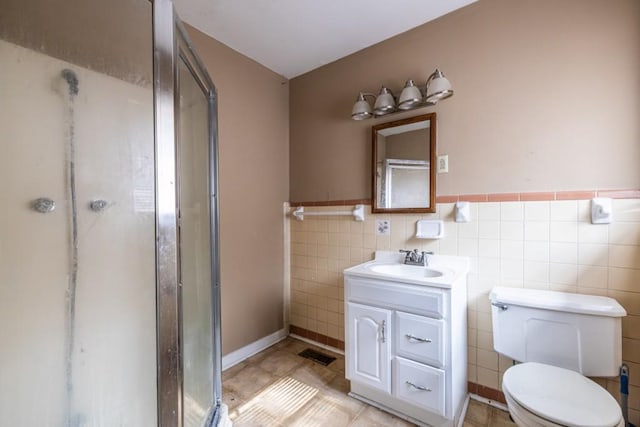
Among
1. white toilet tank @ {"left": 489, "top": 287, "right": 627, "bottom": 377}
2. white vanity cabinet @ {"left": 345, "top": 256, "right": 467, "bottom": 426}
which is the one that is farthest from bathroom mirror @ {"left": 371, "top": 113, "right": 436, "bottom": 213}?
white toilet tank @ {"left": 489, "top": 287, "right": 627, "bottom": 377}

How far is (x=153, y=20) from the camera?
861 millimetres

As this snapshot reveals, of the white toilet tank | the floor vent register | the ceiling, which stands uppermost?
the ceiling

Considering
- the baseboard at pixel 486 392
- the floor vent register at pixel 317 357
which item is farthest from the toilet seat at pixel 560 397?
the floor vent register at pixel 317 357

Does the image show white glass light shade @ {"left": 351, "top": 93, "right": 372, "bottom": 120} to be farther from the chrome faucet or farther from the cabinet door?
the cabinet door

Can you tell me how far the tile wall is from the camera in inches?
50.4

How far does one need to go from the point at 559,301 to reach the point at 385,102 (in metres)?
1.50

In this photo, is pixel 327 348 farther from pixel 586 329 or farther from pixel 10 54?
Result: pixel 10 54

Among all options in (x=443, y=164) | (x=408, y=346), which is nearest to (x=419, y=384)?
(x=408, y=346)

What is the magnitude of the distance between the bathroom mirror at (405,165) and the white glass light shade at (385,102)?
0.11 meters

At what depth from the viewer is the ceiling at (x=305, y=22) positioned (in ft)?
5.44

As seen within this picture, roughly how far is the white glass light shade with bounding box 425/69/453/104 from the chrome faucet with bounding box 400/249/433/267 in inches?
38.8

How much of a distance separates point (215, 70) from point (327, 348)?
2.41 metres

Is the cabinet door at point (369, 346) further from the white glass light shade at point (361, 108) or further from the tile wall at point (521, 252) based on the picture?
the white glass light shade at point (361, 108)

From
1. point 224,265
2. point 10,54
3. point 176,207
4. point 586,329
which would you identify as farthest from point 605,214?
point 10,54
